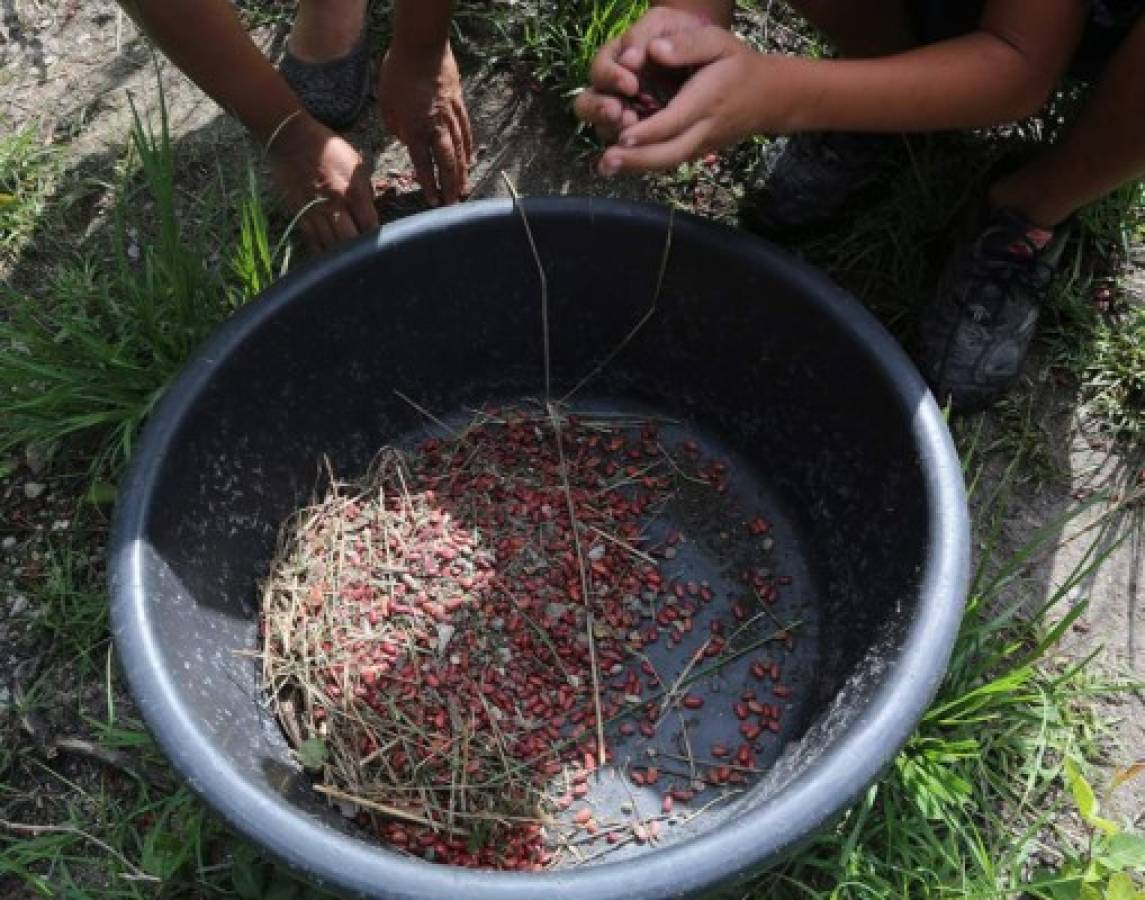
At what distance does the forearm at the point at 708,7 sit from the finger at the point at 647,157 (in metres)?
0.26

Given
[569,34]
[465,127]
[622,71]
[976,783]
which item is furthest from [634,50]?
[976,783]

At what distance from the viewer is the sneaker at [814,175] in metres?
1.66

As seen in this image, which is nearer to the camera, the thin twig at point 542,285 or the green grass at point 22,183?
the thin twig at point 542,285

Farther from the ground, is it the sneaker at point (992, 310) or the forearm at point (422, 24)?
the forearm at point (422, 24)

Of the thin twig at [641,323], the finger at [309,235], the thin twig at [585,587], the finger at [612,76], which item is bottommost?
the thin twig at [585,587]

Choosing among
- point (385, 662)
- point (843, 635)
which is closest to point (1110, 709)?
point (843, 635)

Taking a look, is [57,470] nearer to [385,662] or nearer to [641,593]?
[385,662]

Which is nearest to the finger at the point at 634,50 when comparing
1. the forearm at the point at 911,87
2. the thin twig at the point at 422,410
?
the forearm at the point at 911,87

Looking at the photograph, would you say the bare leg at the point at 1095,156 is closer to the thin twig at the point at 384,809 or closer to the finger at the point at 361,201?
the finger at the point at 361,201

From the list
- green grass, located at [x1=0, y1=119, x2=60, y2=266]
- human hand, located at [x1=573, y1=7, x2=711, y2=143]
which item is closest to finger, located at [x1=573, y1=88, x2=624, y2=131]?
human hand, located at [x1=573, y1=7, x2=711, y2=143]

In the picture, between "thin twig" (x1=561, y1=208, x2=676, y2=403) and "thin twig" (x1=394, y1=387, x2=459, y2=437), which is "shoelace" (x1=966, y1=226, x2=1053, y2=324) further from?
"thin twig" (x1=394, y1=387, x2=459, y2=437)

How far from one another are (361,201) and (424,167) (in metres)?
0.14

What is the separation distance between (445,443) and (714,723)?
482mm

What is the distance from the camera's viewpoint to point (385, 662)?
136cm
